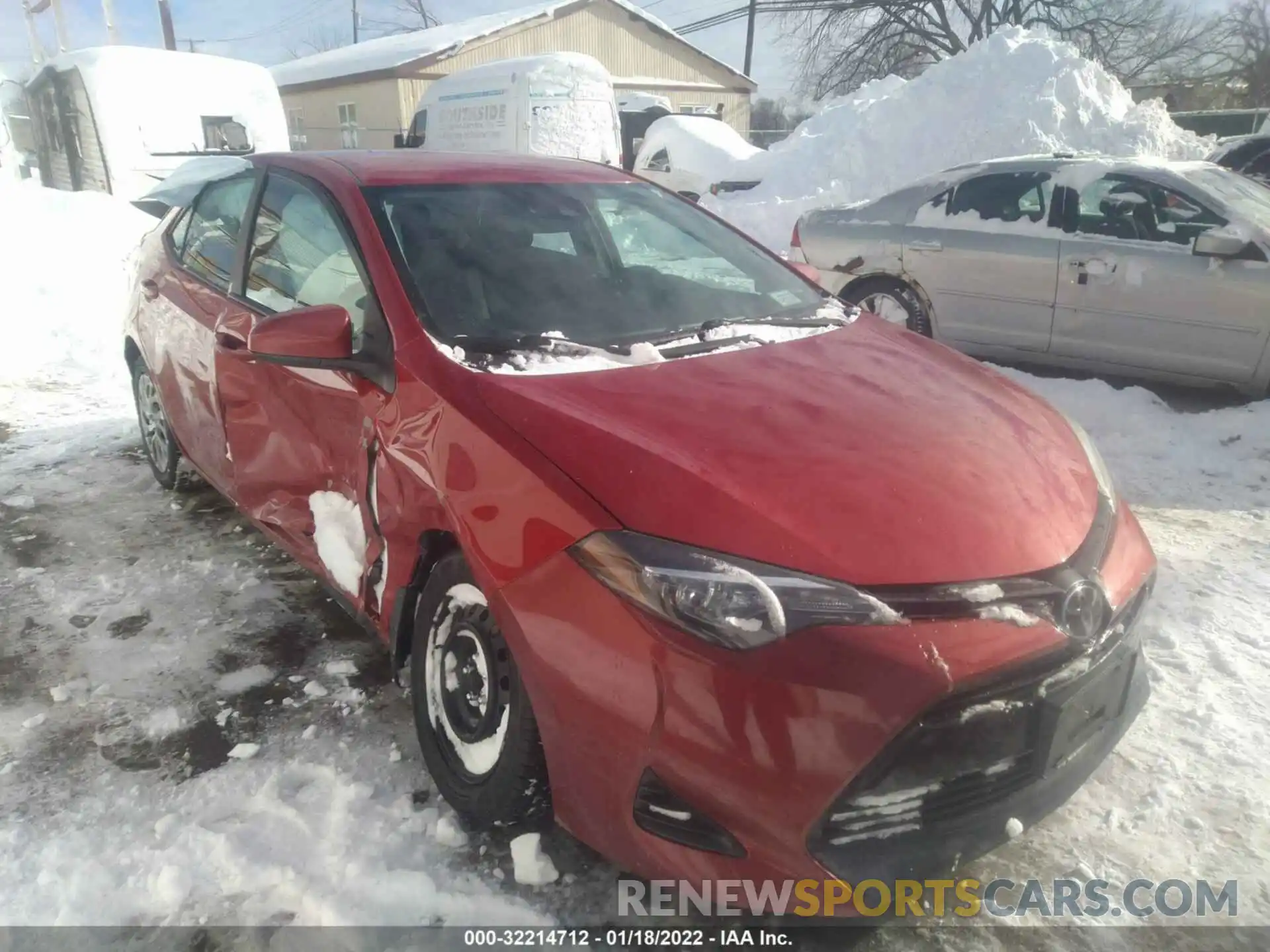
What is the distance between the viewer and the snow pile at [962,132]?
39.9 ft

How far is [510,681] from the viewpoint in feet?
6.60

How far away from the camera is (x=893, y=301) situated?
6621 mm

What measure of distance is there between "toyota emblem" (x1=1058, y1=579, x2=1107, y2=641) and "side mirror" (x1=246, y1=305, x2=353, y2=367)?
1.84m

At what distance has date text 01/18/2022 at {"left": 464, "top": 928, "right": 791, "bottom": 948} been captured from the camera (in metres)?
1.99

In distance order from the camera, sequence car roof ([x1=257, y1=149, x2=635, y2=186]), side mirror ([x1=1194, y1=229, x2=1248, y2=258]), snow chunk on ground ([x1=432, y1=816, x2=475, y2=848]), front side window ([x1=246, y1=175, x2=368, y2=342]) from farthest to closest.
Result: side mirror ([x1=1194, y1=229, x2=1248, y2=258]) < car roof ([x1=257, y1=149, x2=635, y2=186]) < front side window ([x1=246, y1=175, x2=368, y2=342]) < snow chunk on ground ([x1=432, y1=816, x2=475, y2=848])

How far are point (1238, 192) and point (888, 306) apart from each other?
2202mm

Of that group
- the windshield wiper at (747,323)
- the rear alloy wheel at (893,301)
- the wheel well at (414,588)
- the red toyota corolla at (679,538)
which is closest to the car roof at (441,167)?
the red toyota corolla at (679,538)

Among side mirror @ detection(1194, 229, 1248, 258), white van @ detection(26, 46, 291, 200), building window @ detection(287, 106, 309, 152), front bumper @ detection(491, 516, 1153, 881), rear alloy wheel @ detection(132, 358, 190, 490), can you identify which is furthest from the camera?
building window @ detection(287, 106, 309, 152)

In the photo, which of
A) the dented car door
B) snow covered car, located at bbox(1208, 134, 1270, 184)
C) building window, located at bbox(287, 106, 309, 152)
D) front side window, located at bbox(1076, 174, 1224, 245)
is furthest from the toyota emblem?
building window, located at bbox(287, 106, 309, 152)

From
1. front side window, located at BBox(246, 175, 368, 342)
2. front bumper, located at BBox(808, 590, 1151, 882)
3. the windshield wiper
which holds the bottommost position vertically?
front bumper, located at BBox(808, 590, 1151, 882)

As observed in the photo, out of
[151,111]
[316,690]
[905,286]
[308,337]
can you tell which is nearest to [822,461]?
[308,337]

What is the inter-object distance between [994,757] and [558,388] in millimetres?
1237

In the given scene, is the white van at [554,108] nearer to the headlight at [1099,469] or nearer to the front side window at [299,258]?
the front side window at [299,258]

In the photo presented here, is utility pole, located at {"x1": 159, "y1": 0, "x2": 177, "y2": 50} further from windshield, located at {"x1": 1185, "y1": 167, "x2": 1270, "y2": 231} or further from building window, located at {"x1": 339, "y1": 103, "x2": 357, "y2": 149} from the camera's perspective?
windshield, located at {"x1": 1185, "y1": 167, "x2": 1270, "y2": 231}
